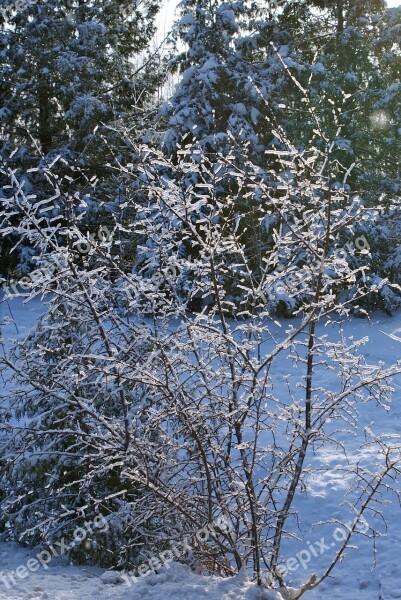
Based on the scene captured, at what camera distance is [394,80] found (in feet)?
46.2

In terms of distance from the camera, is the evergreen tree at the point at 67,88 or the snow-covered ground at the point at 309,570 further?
the evergreen tree at the point at 67,88

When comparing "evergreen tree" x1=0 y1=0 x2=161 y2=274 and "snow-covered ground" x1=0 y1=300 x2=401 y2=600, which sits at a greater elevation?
"evergreen tree" x1=0 y1=0 x2=161 y2=274

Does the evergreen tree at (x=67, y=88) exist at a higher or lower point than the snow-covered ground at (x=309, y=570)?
higher

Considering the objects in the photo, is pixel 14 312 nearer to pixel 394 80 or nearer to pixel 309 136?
pixel 309 136

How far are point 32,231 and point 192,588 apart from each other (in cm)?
200

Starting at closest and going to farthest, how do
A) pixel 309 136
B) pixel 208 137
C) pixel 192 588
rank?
1. pixel 192 588
2. pixel 208 137
3. pixel 309 136

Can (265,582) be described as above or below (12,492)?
below

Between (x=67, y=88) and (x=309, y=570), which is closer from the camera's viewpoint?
(x=309, y=570)

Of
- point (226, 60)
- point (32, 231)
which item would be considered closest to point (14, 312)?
point (226, 60)

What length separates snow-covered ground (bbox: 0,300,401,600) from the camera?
3.42m

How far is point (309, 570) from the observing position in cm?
538

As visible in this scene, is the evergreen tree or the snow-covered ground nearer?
the snow-covered ground

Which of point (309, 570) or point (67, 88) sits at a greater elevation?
point (67, 88)

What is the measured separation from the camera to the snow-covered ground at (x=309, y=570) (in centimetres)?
342
